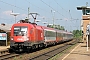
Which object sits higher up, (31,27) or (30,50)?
(31,27)

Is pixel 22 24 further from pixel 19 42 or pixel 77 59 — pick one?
pixel 77 59

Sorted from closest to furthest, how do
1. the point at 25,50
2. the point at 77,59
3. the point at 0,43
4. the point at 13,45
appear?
the point at 77,59
the point at 13,45
the point at 25,50
the point at 0,43

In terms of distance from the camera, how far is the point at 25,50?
26.1 meters

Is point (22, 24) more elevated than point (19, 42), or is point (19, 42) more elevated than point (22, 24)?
point (22, 24)

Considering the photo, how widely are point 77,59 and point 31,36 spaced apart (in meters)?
7.95

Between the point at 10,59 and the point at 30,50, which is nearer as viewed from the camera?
the point at 10,59

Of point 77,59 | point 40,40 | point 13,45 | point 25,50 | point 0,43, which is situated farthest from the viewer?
point 0,43

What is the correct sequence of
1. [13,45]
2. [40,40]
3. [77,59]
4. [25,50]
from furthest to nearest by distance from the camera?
1. [40,40]
2. [25,50]
3. [13,45]
4. [77,59]

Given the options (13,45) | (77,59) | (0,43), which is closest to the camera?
(77,59)

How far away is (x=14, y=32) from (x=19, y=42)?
1292mm

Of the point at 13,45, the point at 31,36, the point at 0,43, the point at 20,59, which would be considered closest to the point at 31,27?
the point at 31,36

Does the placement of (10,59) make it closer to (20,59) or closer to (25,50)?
(20,59)

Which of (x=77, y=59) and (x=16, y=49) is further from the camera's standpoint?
(x=16, y=49)

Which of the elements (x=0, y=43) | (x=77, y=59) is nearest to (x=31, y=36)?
(x=77, y=59)
